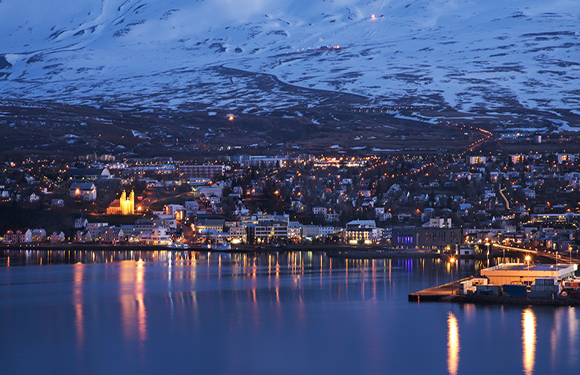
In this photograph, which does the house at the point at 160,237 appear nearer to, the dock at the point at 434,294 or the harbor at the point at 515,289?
the harbor at the point at 515,289

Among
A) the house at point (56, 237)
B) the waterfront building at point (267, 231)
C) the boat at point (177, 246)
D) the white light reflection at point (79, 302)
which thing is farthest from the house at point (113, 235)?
the white light reflection at point (79, 302)

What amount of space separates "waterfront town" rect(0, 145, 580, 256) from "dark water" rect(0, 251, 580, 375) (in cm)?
1329

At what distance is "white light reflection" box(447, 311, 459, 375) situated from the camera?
12898 mm

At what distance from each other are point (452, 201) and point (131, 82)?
157 feet

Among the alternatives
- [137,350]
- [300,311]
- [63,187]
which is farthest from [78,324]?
[63,187]

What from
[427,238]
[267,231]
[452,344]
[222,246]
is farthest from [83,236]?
[452,344]

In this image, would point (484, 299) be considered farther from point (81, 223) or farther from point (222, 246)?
point (81, 223)

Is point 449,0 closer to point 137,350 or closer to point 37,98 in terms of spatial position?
point 37,98

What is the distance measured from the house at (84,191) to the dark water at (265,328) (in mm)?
23020

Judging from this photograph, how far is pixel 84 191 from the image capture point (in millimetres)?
48750

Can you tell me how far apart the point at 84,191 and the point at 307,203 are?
1166cm

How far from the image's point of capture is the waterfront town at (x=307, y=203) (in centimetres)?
3897

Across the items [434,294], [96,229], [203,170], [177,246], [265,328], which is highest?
[203,170]

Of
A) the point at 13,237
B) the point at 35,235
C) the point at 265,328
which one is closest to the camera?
the point at 265,328
